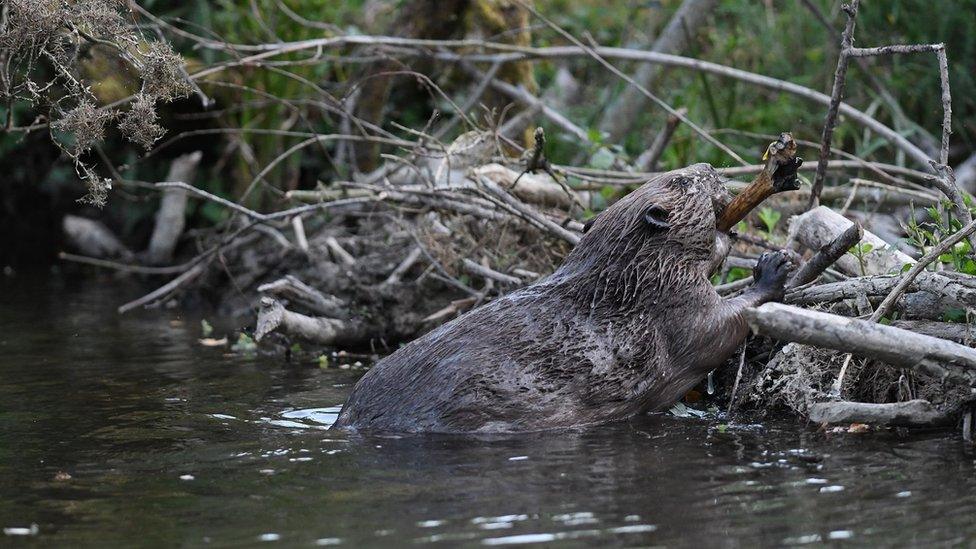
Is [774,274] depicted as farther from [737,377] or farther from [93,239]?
[93,239]

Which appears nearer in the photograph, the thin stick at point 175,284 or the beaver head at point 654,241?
the beaver head at point 654,241

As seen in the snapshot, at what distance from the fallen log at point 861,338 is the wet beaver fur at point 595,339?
102cm

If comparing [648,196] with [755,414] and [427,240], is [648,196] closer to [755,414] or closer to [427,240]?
[755,414]

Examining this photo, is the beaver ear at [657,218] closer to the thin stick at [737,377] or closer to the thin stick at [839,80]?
the thin stick at [737,377]

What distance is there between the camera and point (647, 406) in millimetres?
5219

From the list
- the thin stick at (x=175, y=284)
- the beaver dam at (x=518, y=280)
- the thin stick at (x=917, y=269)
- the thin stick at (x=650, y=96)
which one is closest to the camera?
the beaver dam at (x=518, y=280)

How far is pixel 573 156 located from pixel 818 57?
2.37 metres

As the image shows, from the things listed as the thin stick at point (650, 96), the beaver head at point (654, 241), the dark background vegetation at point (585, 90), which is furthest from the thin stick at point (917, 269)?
the dark background vegetation at point (585, 90)

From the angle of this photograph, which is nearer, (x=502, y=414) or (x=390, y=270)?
(x=502, y=414)

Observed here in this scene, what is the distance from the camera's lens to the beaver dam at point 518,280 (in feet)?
14.5

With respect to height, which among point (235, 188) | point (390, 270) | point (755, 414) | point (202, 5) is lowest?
point (755, 414)

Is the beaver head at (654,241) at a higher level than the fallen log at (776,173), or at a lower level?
lower

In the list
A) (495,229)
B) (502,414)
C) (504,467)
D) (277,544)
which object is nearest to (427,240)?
(495,229)

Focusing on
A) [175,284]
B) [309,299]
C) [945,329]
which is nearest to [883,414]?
[945,329]
